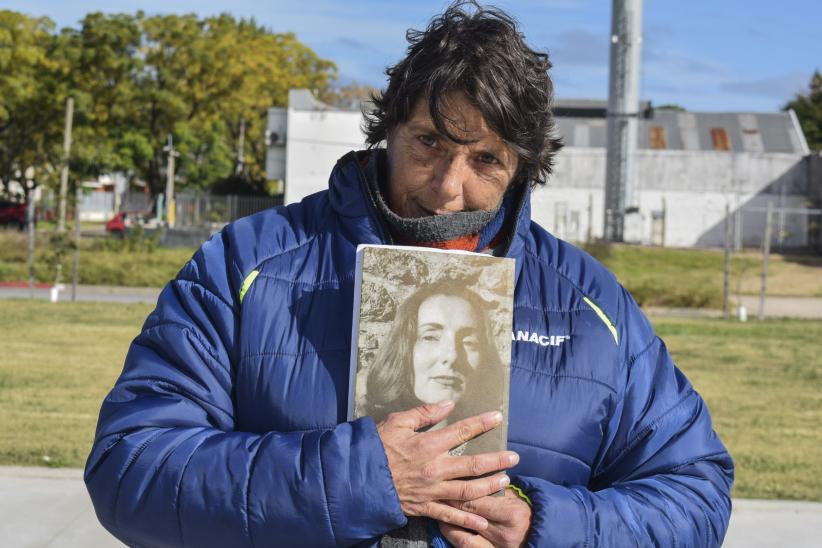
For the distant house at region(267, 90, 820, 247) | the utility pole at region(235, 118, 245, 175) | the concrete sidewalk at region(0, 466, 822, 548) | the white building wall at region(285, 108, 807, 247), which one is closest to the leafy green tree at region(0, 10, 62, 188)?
the distant house at region(267, 90, 820, 247)

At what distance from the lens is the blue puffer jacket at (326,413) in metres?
1.89

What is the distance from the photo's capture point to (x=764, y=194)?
46.0 metres

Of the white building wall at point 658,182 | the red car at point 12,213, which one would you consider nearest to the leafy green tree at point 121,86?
the red car at point 12,213

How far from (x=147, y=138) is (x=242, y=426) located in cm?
4566

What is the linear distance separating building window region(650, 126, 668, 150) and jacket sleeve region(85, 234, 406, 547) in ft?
165

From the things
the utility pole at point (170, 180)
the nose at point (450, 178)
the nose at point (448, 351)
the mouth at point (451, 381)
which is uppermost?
the utility pole at point (170, 180)

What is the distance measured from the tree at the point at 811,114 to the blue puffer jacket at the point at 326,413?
6698 cm

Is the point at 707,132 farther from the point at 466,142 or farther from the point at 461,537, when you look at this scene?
the point at 461,537

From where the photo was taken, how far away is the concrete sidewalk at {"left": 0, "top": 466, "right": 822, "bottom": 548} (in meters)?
5.22

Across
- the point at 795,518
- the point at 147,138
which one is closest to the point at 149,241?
the point at 147,138

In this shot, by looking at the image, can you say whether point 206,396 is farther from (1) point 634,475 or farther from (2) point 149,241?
(2) point 149,241

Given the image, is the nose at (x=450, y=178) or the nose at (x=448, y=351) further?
the nose at (x=450, y=178)

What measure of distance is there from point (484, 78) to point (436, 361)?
0.51 m

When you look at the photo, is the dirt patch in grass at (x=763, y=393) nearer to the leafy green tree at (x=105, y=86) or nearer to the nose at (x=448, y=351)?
the nose at (x=448, y=351)
